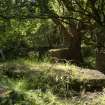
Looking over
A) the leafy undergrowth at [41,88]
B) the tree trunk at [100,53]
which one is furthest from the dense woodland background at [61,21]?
the leafy undergrowth at [41,88]

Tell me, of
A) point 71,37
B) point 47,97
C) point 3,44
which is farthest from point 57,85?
point 3,44

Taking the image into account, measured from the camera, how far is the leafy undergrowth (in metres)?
6.76

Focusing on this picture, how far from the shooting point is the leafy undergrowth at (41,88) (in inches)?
266

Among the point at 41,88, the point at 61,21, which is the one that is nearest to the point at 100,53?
the point at 61,21

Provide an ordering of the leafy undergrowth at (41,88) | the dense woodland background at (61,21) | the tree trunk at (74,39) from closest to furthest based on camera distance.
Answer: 1. the leafy undergrowth at (41,88)
2. the dense woodland background at (61,21)
3. the tree trunk at (74,39)

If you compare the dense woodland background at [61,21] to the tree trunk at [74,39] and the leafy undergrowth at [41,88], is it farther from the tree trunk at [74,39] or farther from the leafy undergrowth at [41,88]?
the leafy undergrowth at [41,88]

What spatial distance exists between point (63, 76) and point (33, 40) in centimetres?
1383

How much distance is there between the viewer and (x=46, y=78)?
8.44 meters

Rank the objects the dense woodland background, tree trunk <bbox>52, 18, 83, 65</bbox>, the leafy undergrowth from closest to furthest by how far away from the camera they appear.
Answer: the leafy undergrowth, the dense woodland background, tree trunk <bbox>52, 18, 83, 65</bbox>

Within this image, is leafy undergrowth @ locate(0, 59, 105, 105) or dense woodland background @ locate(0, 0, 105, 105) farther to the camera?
dense woodland background @ locate(0, 0, 105, 105)

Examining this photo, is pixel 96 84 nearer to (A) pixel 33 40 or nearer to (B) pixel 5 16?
(B) pixel 5 16

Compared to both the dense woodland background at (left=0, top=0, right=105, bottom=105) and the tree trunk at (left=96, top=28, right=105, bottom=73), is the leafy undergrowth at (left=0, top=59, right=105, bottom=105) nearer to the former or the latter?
the dense woodland background at (left=0, top=0, right=105, bottom=105)

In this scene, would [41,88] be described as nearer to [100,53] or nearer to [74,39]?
[100,53]

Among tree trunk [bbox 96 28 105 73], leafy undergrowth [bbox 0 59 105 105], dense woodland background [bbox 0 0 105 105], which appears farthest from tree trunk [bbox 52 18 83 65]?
leafy undergrowth [bbox 0 59 105 105]
